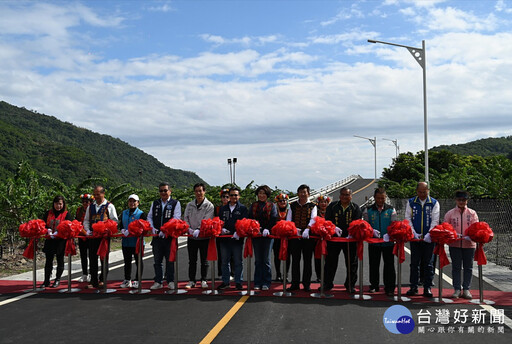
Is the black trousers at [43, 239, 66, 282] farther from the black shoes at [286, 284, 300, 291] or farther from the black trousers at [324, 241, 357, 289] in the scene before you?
the black trousers at [324, 241, 357, 289]

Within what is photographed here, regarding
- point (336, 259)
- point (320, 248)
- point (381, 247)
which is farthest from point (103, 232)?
point (381, 247)

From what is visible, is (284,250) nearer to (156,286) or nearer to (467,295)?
(156,286)

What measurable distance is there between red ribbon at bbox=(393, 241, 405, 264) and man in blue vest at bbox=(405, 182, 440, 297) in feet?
1.22

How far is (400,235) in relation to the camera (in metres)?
7.84

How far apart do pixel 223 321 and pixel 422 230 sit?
13.2 ft

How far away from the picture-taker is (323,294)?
812 cm

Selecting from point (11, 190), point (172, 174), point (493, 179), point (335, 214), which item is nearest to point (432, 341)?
point (335, 214)

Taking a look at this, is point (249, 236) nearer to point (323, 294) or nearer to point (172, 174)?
point (323, 294)

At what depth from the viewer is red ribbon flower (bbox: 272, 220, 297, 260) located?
8219 mm

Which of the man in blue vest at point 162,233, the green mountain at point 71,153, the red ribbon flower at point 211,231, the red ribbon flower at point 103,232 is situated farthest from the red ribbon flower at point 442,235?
the green mountain at point 71,153

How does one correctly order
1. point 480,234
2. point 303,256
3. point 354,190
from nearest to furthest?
1. point 480,234
2. point 303,256
3. point 354,190

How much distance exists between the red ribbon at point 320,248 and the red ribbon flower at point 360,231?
0.50m

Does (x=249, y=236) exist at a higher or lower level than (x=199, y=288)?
higher

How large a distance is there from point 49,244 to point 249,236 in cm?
406
